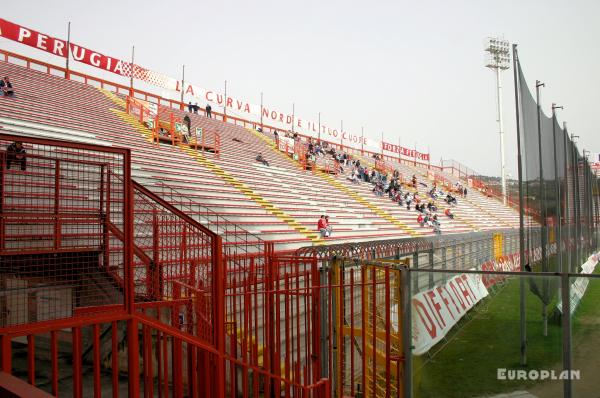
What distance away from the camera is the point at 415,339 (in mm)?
4309

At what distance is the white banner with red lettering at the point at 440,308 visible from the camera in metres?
4.39

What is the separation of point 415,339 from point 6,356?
3.15 metres

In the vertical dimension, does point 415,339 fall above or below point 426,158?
below

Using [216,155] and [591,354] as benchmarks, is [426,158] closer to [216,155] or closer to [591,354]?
[216,155]

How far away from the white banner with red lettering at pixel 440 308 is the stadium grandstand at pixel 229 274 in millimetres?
24

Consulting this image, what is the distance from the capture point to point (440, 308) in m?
5.18

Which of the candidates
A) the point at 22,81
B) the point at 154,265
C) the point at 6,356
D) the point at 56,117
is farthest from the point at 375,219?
the point at 6,356

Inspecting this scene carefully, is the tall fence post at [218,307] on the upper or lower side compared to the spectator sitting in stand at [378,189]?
lower

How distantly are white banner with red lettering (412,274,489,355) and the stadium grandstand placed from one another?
1.0 inches

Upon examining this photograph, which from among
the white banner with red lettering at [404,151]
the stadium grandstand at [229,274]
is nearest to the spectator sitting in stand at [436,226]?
the stadium grandstand at [229,274]

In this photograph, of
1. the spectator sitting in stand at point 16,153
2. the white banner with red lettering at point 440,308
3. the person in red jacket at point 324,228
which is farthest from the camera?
the person in red jacket at point 324,228

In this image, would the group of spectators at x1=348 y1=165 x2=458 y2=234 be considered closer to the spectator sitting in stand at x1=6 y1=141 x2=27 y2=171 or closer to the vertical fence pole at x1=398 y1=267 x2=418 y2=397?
the vertical fence pole at x1=398 y1=267 x2=418 y2=397

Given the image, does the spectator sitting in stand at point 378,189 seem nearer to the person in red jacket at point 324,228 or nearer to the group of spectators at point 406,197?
the group of spectators at point 406,197

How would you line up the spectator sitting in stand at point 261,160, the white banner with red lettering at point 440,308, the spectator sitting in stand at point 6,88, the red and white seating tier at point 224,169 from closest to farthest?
the white banner with red lettering at point 440,308
the red and white seating tier at point 224,169
the spectator sitting in stand at point 6,88
the spectator sitting in stand at point 261,160
